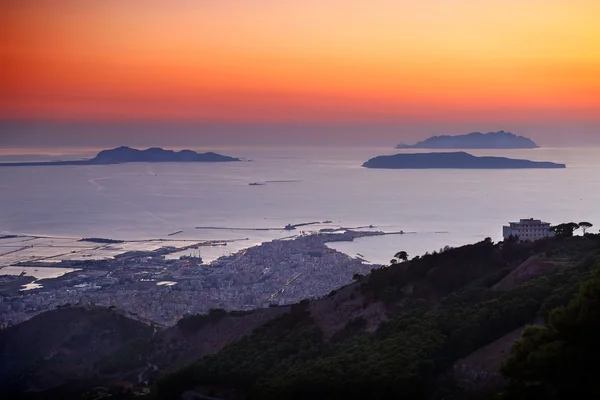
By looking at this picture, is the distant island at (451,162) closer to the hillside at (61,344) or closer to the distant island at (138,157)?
the distant island at (138,157)

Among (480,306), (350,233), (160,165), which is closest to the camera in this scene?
(480,306)

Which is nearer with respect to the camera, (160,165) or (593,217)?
(593,217)

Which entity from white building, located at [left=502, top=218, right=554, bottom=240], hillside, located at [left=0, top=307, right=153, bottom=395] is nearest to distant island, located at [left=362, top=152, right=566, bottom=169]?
white building, located at [left=502, top=218, right=554, bottom=240]

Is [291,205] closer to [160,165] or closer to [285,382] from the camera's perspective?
[285,382]

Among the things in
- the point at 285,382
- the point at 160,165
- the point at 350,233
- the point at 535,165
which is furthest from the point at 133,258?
the point at 160,165

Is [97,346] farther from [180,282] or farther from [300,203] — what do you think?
[300,203]

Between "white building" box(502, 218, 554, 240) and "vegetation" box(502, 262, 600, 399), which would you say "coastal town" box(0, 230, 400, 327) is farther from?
"vegetation" box(502, 262, 600, 399)

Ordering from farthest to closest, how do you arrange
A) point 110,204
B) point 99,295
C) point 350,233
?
1. point 110,204
2. point 350,233
3. point 99,295
